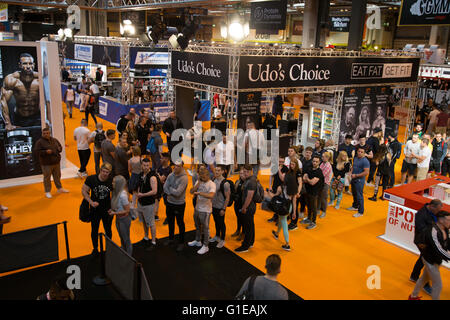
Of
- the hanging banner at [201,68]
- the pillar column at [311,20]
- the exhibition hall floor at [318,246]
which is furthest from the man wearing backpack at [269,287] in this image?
the pillar column at [311,20]

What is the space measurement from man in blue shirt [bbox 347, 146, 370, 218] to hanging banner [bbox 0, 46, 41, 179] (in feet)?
24.3

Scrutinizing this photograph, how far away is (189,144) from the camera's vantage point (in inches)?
449

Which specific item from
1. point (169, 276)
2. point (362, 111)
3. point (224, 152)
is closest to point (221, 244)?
point (169, 276)

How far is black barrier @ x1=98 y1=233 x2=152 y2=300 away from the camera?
4.26 metres

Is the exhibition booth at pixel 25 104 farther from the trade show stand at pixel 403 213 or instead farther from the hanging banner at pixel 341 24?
the hanging banner at pixel 341 24

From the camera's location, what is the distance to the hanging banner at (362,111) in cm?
1252

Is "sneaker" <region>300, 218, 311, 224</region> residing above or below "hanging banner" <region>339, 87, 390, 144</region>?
below

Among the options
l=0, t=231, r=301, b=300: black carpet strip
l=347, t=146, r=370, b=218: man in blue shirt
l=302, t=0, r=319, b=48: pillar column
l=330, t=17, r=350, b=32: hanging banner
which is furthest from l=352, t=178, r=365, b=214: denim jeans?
l=330, t=17, r=350, b=32: hanging banner

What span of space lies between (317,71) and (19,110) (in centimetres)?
792

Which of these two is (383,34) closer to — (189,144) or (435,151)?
(435,151)

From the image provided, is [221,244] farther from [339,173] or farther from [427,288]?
[339,173]

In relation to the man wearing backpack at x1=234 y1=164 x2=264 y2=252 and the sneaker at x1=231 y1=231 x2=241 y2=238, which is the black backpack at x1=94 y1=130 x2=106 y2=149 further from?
the man wearing backpack at x1=234 y1=164 x2=264 y2=252

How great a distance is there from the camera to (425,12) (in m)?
10.6

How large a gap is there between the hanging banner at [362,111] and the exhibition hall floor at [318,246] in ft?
12.6
